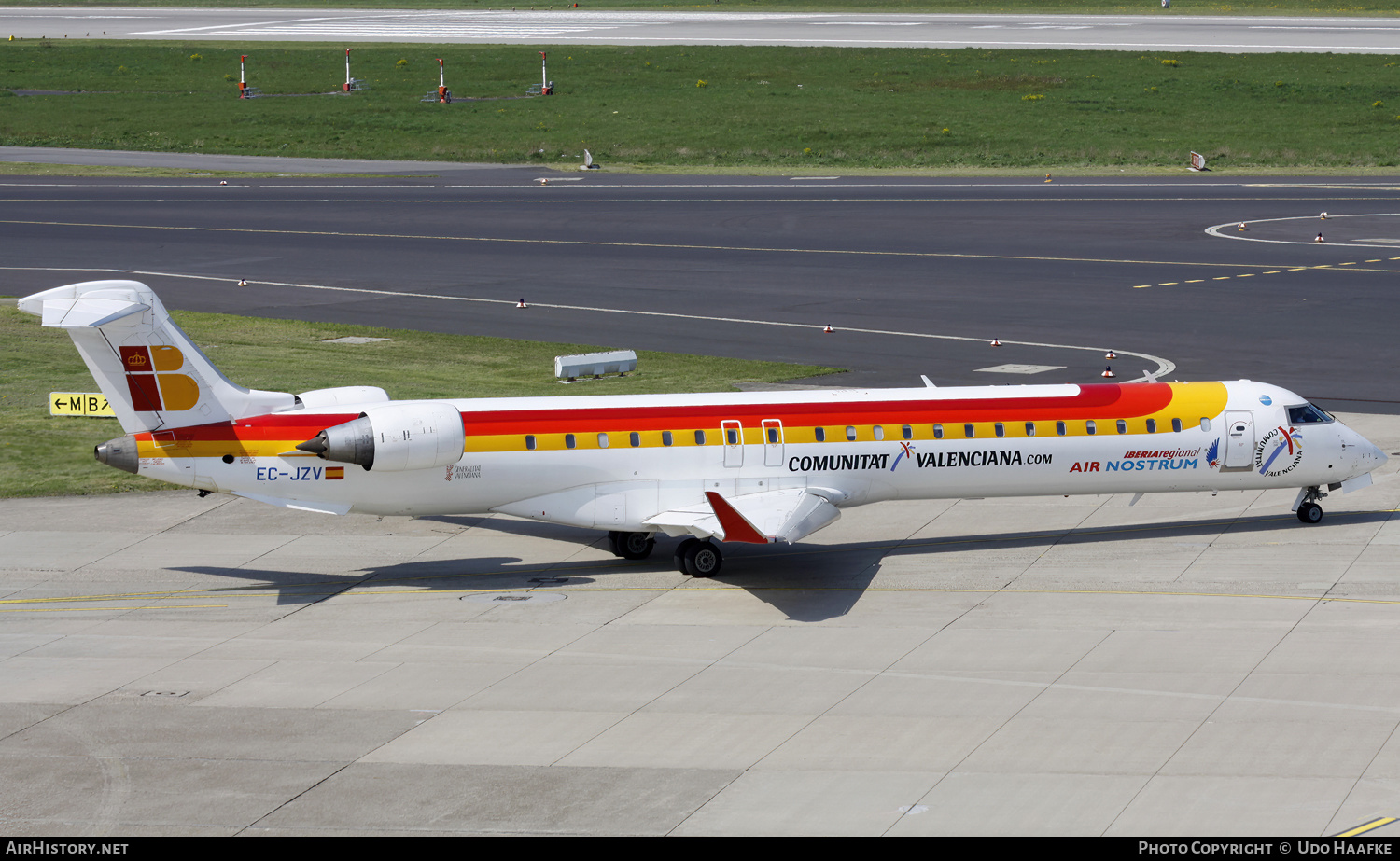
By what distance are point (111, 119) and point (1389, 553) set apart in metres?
95.6

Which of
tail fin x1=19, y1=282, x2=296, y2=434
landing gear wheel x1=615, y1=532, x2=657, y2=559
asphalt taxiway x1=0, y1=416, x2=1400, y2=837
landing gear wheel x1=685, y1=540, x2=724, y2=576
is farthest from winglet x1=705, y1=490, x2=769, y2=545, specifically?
tail fin x1=19, y1=282, x2=296, y2=434

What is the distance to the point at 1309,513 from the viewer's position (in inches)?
1339

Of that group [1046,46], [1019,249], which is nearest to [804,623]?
[1019,249]

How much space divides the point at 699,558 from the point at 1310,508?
13.1m

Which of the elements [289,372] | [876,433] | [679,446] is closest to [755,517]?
[679,446]

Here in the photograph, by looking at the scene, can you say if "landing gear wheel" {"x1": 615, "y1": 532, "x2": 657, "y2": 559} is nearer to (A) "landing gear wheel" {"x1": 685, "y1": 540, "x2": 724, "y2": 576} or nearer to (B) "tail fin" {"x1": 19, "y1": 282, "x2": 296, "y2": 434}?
(A) "landing gear wheel" {"x1": 685, "y1": 540, "x2": 724, "y2": 576}

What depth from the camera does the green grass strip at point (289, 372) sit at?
129 ft

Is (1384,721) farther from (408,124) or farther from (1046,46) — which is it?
(1046,46)

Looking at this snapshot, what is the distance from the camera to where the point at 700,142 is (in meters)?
98.5

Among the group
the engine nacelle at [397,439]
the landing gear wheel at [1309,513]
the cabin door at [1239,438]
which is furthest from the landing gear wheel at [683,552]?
the landing gear wheel at [1309,513]

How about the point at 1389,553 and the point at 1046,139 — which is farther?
the point at 1046,139

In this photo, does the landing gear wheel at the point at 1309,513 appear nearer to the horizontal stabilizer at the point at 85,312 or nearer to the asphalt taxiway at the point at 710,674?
the asphalt taxiway at the point at 710,674

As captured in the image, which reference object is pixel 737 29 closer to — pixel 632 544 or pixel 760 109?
pixel 760 109

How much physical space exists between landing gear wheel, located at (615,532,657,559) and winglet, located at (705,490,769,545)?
375cm
